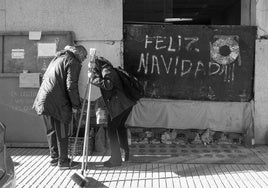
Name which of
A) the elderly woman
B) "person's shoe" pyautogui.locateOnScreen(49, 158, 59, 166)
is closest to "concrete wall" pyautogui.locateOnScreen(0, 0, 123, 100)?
the elderly woman

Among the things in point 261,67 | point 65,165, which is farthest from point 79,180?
point 261,67

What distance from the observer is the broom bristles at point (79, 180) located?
5.50 meters

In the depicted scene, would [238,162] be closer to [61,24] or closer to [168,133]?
[168,133]

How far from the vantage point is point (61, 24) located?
752 centimetres

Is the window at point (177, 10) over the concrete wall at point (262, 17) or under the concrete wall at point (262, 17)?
over

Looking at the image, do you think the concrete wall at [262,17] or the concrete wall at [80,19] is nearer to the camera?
the concrete wall at [80,19]

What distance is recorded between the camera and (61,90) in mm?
6184

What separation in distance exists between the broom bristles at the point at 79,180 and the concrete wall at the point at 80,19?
219 centimetres

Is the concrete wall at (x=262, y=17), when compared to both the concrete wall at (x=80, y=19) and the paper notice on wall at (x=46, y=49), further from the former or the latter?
the paper notice on wall at (x=46, y=49)

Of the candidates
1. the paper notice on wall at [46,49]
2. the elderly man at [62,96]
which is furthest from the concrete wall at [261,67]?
the paper notice on wall at [46,49]

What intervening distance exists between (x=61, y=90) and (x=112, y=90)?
72 cm

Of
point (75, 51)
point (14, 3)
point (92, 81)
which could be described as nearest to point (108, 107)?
point (92, 81)

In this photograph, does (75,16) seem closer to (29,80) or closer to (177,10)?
(29,80)

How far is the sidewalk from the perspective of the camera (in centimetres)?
562
